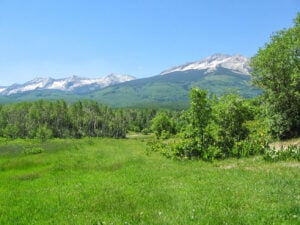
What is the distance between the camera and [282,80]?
46.2 m

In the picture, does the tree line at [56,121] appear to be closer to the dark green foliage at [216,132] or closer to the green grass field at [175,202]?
the dark green foliage at [216,132]

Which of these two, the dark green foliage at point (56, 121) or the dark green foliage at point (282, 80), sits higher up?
the dark green foliage at point (282, 80)

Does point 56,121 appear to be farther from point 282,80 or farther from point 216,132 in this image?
point 216,132

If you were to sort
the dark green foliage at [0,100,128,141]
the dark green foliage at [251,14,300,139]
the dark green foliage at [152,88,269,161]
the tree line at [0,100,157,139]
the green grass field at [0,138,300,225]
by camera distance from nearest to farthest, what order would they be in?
the green grass field at [0,138,300,225] → the dark green foliage at [152,88,269,161] → the dark green foliage at [251,14,300,139] → the dark green foliage at [0,100,128,141] → the tree line at [0,100,157,139]

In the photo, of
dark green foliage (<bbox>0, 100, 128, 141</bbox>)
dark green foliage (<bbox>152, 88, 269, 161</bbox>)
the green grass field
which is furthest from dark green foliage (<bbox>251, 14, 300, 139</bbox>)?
dark green foliage (<bbox>0, 100, 128, 141</bbox>)

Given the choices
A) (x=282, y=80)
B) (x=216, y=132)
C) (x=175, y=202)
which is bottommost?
(x=175, y=202)

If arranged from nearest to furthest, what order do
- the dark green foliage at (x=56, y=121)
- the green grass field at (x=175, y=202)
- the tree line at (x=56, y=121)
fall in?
the green grass field at (x=175, y=202) < the dark green foliage at (x=56, y=121) < the tree line at (x=56, y=121)

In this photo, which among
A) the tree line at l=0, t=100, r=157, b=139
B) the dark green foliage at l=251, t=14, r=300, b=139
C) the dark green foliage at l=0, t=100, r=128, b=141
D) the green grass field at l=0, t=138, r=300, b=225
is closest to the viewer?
the green grass field at l=0, t=138, r=300, b=225

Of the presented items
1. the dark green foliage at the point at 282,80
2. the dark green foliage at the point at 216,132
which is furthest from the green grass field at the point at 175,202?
the dark green foliage at the point at 282,80

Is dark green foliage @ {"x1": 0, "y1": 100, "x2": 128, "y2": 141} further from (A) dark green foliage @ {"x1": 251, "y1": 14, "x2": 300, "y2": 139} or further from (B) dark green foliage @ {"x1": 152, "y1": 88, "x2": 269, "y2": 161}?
(B) dark green foliage @ {"x1": 152, "y1": 88, "x2": 269, "y2": 161}

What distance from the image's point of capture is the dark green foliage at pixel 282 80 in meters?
44.8

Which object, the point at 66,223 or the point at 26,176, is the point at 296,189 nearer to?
the point at 66,223

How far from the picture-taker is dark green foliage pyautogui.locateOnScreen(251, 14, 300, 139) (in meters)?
44.8

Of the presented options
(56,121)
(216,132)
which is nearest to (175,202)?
(216,132)
